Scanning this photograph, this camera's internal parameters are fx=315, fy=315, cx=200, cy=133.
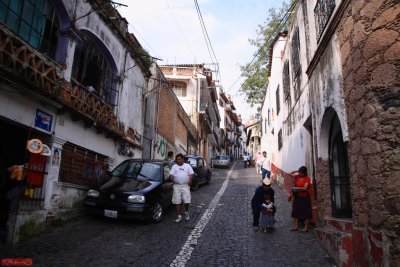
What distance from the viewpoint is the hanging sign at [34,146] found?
22.6 feet

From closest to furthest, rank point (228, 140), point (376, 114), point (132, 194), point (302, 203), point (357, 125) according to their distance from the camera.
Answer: point (376, 114) → point (357, 125) → point (302, 203) → point (132, 194) → point (228, 140)

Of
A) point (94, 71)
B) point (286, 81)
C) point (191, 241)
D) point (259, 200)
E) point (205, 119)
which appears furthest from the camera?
point (205, 119)

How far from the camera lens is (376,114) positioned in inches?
180

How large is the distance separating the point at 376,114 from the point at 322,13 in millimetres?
3814

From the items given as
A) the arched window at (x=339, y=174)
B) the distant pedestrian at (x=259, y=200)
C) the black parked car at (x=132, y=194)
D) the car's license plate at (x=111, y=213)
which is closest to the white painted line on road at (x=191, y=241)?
the black parked car at (x=132, y=194)

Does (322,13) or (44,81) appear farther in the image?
(44,81)

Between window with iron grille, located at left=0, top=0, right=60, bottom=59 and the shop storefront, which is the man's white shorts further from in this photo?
window with iron grille, located at left=0, top=0, right=60, bottom=59

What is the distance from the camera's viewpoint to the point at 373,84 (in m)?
4.64

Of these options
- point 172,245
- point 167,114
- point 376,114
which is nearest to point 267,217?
point 172,245

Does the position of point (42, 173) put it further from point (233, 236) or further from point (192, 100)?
point (192, 100)

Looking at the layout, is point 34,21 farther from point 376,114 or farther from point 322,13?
point 376,114

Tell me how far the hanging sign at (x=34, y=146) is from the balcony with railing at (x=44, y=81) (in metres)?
1.04

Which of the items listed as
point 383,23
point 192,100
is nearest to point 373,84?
point 383,23

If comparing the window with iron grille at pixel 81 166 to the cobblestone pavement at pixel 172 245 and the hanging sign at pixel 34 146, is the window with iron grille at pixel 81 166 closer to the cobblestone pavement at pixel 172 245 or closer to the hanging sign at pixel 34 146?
Result: the cobblestone pavement at pixel 172 245
